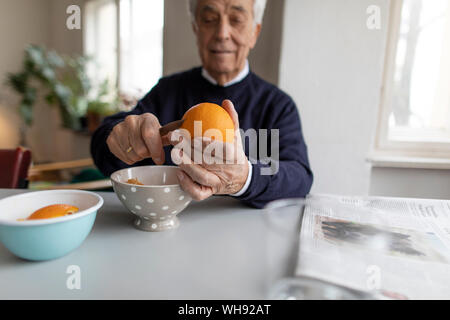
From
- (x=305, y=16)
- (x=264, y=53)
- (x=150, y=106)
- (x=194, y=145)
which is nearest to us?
(x=194, y=145)

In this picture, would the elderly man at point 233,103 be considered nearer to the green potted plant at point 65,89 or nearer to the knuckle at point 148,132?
the knuckle at point 148,132

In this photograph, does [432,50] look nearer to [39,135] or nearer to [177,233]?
[177,233]

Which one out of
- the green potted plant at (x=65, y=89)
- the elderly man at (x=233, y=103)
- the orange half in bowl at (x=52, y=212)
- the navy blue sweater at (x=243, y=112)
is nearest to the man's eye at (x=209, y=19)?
the elderly man at (x=233, y=103)

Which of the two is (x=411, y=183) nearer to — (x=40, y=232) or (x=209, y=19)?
(x=209, y=19)

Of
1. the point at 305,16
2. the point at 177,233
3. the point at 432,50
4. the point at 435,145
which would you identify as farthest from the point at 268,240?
the point at 432,50

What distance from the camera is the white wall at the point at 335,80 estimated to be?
1.27 metres

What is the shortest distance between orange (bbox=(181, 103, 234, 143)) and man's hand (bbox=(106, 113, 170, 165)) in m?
0.06

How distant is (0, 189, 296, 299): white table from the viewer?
0.40 metres

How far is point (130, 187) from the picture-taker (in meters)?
0.53

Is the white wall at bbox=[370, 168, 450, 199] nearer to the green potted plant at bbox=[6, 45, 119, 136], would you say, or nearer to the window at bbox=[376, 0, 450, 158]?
the window at bbox=[376, 0, 450, 158]

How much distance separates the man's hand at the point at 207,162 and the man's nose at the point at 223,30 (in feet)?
1.70

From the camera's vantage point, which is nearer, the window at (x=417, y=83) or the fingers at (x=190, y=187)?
the fingers at (x=190, y=187)

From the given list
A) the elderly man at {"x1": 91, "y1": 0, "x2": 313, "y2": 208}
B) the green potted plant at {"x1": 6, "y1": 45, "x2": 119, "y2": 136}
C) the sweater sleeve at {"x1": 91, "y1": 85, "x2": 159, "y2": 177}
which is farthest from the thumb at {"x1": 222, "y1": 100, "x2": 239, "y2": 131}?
the green potted plant at {"x1": 6, "y1": 45, "x2": 119, "y2": 136}
